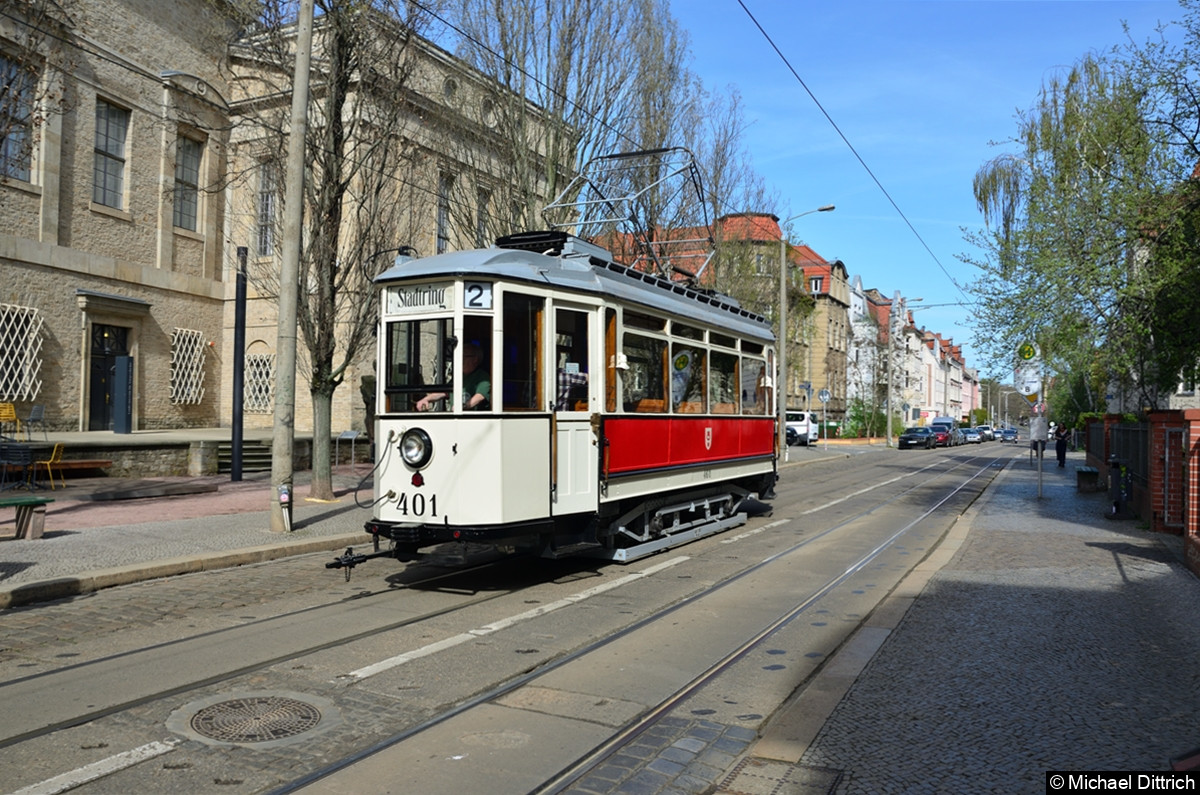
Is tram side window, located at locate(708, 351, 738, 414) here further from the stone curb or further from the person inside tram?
the stone curb

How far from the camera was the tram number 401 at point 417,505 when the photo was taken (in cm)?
839

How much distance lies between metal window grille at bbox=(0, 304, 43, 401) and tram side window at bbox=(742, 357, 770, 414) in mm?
17917

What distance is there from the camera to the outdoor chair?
19.5 m

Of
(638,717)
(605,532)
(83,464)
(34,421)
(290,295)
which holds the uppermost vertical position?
(290,295)

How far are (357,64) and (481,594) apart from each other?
10.2 meters

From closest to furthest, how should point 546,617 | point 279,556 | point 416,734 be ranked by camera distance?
point 416,734
point 546,617
point 279,556

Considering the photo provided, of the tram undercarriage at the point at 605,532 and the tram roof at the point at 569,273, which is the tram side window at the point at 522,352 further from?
the tram undercarriage at the point at 605,532

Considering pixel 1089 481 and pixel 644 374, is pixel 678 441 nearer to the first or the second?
pixel 644 374

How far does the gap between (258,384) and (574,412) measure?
71.5 ft

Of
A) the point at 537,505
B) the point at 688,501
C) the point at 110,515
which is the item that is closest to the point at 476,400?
the point at 537,505

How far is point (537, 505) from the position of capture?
8609mm

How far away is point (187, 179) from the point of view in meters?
27.2

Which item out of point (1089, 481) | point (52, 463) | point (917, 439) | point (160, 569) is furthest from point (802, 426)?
point (160, 569)

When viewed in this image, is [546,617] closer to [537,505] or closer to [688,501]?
[537,505]
